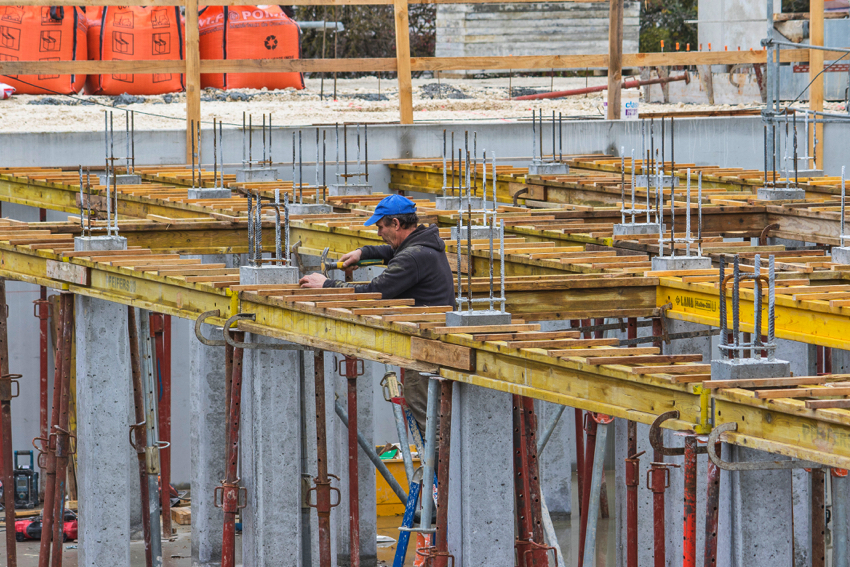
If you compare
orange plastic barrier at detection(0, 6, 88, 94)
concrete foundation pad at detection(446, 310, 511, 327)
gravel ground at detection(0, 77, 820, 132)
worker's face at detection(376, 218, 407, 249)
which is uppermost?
orange plastic barrier at detection(0, 6, 88, 94)

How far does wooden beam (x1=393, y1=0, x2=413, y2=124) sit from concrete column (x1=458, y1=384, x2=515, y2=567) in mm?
10833

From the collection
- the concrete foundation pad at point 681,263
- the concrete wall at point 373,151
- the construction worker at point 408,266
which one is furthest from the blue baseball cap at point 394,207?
the concrete wall at point 373,151

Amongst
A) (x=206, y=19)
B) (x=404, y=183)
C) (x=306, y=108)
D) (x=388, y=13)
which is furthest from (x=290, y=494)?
(x=388, y=13)

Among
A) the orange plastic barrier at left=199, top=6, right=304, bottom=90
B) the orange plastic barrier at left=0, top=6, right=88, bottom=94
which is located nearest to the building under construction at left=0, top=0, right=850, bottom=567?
the orange plastic barrier at left=0, top=6, right=88, bottom=94

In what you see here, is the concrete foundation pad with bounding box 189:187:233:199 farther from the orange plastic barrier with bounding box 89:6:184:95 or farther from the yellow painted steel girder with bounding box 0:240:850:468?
the orange plastic barrier with bounding box 89:6:184:95

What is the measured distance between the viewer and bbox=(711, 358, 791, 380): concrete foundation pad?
19.8ft

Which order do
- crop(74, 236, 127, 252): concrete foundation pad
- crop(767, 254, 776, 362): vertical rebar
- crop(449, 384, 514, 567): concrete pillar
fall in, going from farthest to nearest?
1. crop(74, 236, 127, 252): concrete foundation pad
2. crop(449, 384, 514, 567): concrete pillar
3. crop(767, 254, 776, 362): vertical rebar

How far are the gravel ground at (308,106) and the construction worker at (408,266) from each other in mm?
12387

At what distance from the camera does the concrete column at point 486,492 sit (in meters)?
7.10

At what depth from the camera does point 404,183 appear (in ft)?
54.9

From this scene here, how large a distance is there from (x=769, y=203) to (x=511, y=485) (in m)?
6.18

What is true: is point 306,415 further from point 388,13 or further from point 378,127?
point 388,13

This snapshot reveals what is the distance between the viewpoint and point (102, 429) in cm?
1016

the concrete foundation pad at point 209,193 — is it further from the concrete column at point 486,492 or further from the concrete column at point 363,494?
the concrete column at point 486,492
